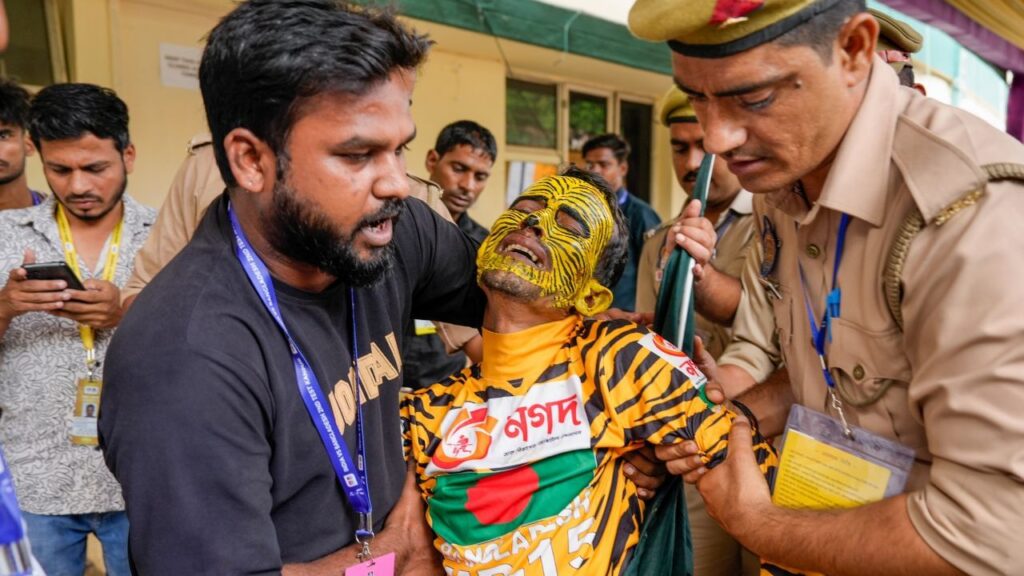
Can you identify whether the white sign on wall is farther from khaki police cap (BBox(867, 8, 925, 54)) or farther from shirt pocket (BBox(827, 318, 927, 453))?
shirt pocket (BBox(827, 318, 927, 453))

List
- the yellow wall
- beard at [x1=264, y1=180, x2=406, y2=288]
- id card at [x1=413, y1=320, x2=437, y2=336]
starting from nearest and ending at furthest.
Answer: beard at [x1=264, y1=180, x2=406, y2=288] → id card at [x1=413, y1=320, x2=437, y2=336] → the yellow wall

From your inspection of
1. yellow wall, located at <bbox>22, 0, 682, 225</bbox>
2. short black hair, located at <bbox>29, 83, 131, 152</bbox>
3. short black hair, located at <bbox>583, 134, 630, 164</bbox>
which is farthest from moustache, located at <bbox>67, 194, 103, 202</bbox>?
short black hair, located at <bbox>583, 134, 630, 164</bbox>

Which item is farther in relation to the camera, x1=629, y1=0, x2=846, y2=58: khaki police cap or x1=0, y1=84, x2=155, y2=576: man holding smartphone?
x1=0, y1=84, x2=155, y2=576: man holding smartphone

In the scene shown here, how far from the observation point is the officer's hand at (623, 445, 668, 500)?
1.78m

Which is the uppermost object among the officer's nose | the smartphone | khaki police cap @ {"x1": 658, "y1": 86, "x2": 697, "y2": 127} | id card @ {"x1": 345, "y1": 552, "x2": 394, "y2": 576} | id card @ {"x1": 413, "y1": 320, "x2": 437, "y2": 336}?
the officer's nose

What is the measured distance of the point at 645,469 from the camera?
178 cm

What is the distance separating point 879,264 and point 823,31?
0.50 metres

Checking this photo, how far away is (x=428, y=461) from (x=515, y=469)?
0.27 meters

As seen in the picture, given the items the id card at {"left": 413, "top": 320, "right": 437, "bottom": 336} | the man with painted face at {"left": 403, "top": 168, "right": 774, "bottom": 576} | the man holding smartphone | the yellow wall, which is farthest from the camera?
the yellow wall

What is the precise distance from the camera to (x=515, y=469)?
1712 millimetres

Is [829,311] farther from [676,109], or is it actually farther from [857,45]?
[676,109]

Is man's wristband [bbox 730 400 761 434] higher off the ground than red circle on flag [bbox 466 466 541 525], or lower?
higher

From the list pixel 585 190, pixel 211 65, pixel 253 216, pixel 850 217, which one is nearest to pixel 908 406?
pixel 850 217

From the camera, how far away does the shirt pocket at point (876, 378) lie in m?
1.41
